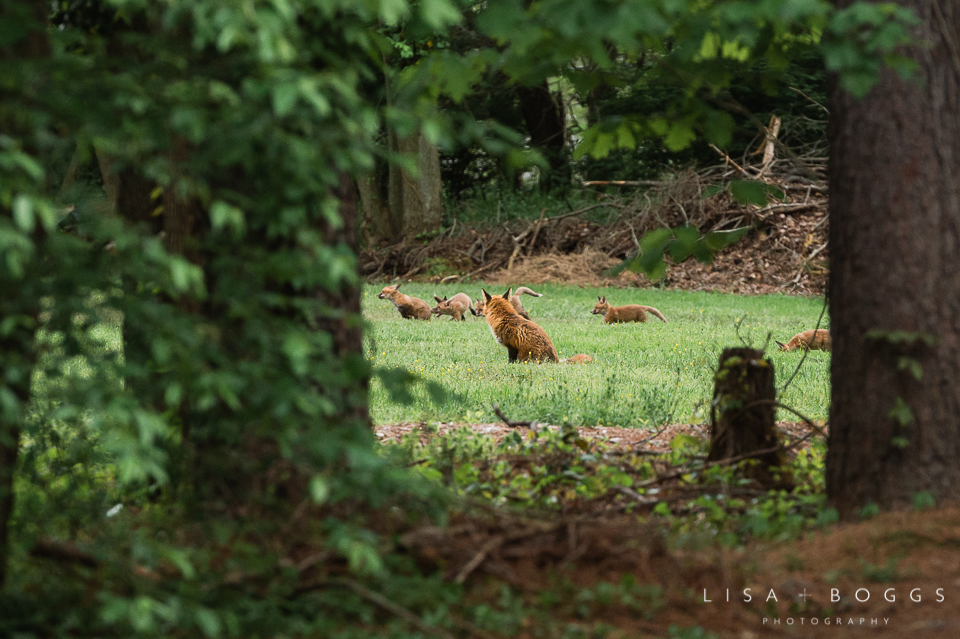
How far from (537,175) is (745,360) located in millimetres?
24905

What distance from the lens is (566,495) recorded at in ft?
17.4

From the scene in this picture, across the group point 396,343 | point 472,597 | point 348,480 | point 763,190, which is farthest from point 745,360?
point 396,343

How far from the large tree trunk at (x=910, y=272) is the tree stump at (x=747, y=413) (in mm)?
964

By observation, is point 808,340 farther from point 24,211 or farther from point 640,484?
point 24,211

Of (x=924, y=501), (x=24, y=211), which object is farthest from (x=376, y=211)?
(x=24, y=211)

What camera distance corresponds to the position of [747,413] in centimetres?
548

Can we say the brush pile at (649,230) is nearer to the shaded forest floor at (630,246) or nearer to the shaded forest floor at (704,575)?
the shaded forest floor at (630,246)

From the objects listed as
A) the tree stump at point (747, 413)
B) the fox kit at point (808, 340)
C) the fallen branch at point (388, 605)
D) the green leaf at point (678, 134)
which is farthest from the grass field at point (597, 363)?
the green leaf at point (678, 134)

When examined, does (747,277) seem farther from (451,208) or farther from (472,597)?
(472,597)

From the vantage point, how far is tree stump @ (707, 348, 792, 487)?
17.7 feet

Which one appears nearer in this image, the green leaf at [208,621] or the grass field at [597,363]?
the green leaf at [208,621]

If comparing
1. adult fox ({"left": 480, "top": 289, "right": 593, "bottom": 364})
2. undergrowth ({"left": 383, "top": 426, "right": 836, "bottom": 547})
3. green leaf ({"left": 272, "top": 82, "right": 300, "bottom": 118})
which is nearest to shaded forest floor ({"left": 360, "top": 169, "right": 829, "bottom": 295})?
adult fox ({"left": 480, "top": 289, "right": 593, "bottom": 364})

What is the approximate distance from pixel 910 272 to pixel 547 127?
24858 mm

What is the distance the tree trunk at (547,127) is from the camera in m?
27.4
